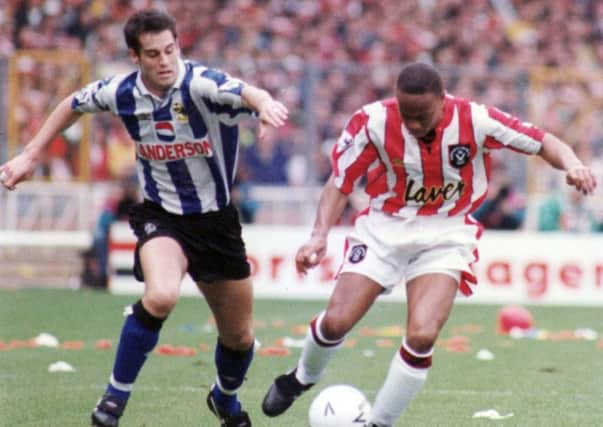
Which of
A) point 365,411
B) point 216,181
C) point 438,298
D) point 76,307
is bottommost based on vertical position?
point 76,307

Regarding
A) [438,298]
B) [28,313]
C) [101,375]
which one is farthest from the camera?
[28,313]

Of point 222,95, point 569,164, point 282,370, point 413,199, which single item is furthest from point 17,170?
point 282,370

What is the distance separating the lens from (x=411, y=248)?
24.7ft

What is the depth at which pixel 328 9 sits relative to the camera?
2427cm

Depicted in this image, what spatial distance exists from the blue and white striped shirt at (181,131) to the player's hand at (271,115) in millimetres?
605

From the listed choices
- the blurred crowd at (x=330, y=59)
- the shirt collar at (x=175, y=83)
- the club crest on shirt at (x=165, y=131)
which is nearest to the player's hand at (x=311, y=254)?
the club crest on shirt at (x=165, y=131)

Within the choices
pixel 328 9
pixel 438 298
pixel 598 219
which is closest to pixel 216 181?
pixel 438 298

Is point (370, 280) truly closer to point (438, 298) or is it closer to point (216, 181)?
point (438, 298)

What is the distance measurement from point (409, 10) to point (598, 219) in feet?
21.7

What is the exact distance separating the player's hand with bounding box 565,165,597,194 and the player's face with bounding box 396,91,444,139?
72 cm

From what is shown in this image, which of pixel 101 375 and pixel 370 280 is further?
pixel 101 375

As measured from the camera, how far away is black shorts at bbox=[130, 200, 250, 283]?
7.64 m

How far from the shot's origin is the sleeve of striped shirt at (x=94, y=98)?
7.70m

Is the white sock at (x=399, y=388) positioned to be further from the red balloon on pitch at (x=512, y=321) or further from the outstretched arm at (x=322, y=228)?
the red balloon on pitch at (x=512, y=321)
